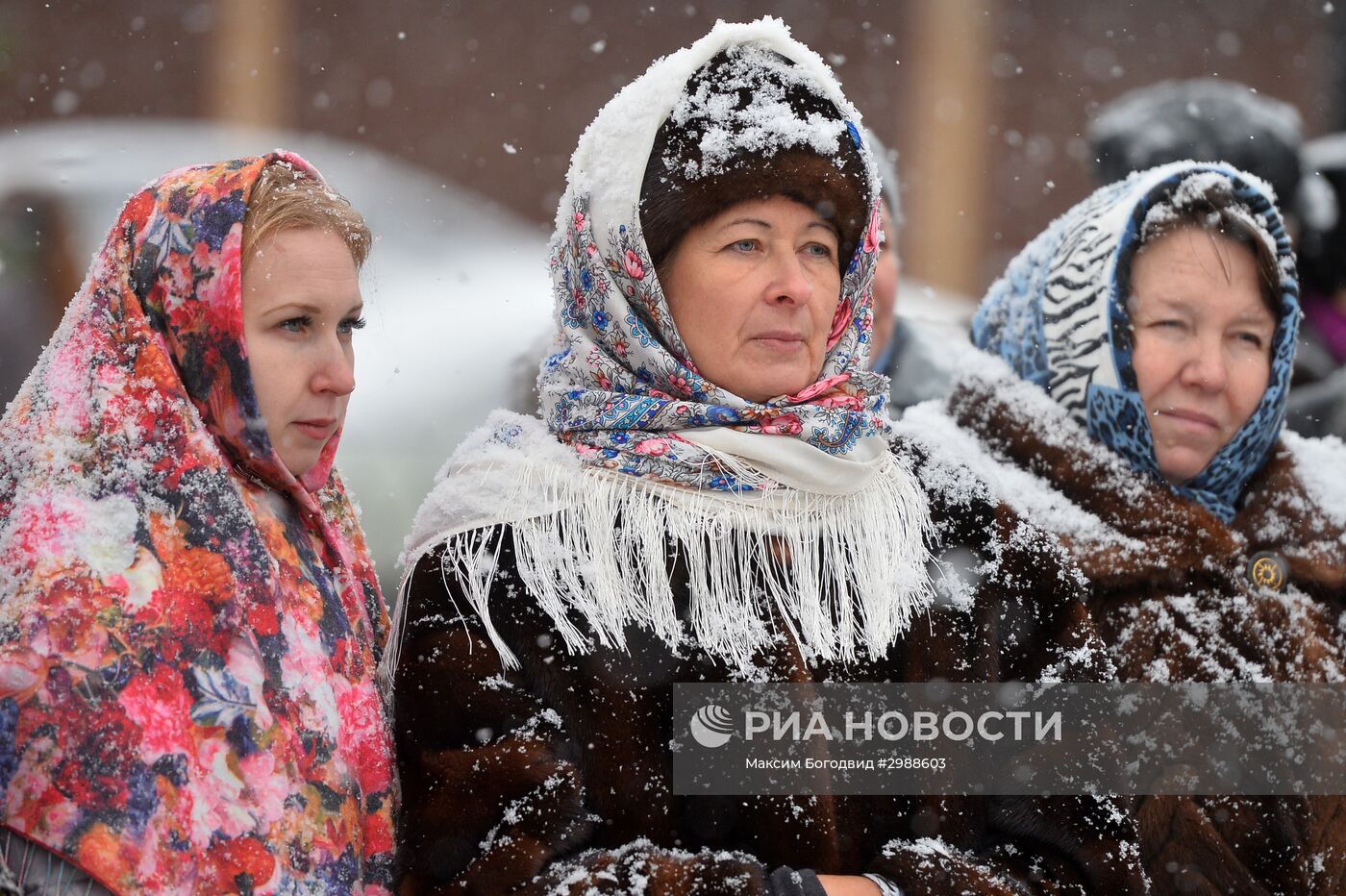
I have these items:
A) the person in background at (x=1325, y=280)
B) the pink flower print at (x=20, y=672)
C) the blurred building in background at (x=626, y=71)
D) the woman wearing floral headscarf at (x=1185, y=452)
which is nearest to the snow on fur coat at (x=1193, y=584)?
the woman wearing floral headscarf at (x=1185, y=452)

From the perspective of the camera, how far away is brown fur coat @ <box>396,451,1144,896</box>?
1936 millimetres

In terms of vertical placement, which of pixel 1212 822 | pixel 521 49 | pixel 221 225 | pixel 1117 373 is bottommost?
pixel 1212 822

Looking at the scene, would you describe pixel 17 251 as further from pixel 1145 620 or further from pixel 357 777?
pixel 1145 620

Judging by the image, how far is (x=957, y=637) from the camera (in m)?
2.15

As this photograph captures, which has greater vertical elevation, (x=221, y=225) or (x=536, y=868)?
(x=221, y=225)

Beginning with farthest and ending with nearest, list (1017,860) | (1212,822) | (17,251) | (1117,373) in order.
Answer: (17,251), (1117,373), (1212,822), (1017,860)

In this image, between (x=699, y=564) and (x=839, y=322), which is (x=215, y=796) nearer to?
(x=699, y=564)

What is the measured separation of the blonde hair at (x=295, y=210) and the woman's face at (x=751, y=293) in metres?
0.47

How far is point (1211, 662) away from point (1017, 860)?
0.56 metres

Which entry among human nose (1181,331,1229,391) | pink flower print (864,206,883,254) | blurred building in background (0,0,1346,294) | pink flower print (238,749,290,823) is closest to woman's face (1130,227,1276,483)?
human nose (1181,331,1229,391)

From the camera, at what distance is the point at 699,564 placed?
2.07 metres

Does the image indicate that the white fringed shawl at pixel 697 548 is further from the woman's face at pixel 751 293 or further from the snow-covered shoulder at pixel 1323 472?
the snow-covered shoulder at pixel 1323 472

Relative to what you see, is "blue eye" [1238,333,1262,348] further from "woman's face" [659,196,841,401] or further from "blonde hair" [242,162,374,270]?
"blonde hair" [242,162,374,270]

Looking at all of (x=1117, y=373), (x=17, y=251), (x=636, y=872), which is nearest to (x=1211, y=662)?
(x=1117, y=373)
